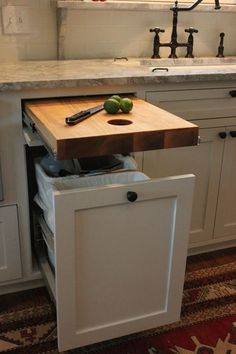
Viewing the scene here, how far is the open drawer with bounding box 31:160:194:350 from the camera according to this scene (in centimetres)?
108

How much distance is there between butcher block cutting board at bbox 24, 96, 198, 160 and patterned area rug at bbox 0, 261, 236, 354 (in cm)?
75

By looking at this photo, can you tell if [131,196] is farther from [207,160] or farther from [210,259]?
[210,259]

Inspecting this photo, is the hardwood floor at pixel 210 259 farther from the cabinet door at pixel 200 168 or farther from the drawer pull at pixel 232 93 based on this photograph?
the drawer pull at pixel 232 93

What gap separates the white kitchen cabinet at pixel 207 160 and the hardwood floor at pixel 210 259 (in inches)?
2.9

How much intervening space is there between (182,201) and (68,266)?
363 millimetres

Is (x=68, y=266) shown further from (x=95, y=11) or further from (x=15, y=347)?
(x=95, y=11)

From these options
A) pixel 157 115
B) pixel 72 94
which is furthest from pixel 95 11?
pixel 157 115

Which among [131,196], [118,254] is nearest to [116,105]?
[131,196]

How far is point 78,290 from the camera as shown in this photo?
1.16m

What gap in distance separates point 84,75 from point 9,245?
2.37ft

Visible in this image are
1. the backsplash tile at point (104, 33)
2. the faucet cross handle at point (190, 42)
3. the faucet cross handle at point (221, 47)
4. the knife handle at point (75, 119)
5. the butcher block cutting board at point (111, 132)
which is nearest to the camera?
the butcher block cutting board at point (111, 132)

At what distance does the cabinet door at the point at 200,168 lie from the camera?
1742 mm

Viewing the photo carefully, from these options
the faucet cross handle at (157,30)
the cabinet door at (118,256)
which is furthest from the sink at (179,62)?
the cabinet door at (118,256)

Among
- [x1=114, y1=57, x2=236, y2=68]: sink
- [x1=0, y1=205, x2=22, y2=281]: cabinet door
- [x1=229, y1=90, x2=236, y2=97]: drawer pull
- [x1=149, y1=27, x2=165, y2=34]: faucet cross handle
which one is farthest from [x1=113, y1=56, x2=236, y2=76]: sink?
[x1=0, y1=205, x2=22, y2=281]: cabinet door
